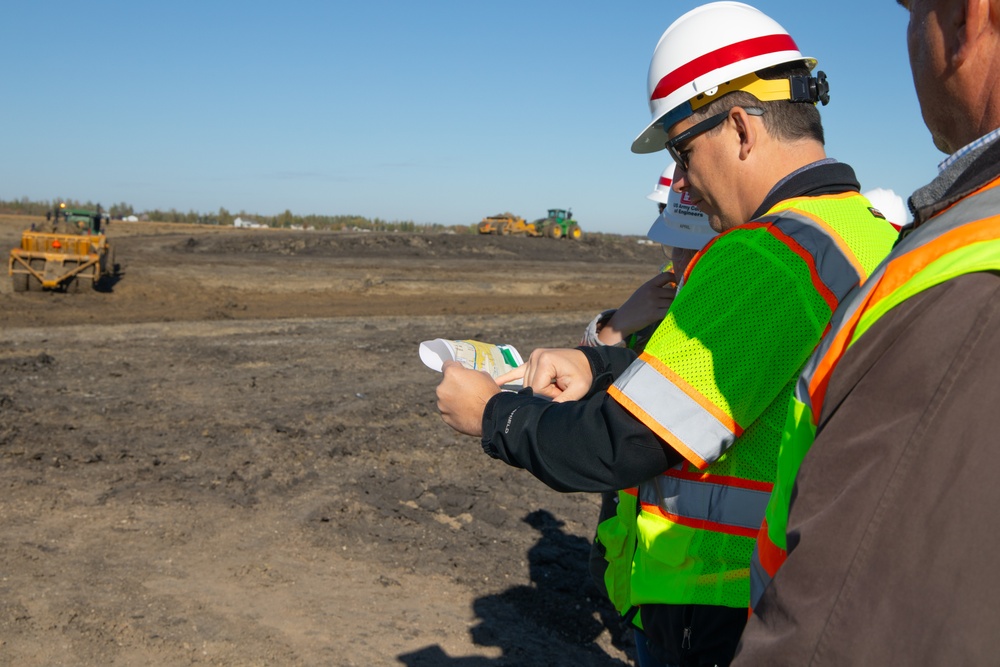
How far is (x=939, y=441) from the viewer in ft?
3.16

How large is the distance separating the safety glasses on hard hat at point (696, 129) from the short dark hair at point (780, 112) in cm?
1

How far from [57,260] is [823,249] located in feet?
62.3

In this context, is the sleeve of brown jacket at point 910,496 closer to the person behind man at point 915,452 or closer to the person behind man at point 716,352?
the person behind man at point 915,452

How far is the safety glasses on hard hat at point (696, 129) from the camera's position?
2074 millimetres

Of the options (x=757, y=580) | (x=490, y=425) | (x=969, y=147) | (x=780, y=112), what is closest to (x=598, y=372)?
(x=490, y=425)

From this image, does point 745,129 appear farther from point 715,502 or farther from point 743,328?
point 715,502

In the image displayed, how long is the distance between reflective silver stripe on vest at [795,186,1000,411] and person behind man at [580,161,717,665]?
131cm

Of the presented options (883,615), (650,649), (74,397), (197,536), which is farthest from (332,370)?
(883,615)

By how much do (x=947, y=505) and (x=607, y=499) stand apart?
3314mm

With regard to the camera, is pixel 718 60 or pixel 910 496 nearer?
pixel 910 496

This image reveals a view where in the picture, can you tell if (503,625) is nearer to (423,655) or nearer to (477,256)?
(423,655)

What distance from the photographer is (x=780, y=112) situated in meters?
2.09

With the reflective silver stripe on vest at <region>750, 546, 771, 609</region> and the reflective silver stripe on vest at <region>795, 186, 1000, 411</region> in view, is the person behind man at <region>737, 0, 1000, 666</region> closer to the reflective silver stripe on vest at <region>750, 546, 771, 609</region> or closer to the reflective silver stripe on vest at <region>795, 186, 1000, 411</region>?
the reflective silver stripe on vest at <region>795, 186, 1000, 411</region>

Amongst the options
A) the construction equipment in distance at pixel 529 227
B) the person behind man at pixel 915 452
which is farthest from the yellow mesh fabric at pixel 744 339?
the construction equipment in distance at pixel 529 227
